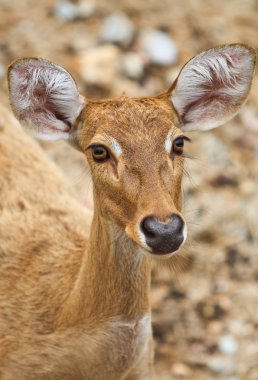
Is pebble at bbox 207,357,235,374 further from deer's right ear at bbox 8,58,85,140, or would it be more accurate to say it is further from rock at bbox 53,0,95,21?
rock at bbox 53,0,95,21

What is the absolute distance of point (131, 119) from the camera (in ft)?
15.3

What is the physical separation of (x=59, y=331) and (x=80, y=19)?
162 inches

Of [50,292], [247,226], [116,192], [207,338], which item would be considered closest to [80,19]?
[247,226]

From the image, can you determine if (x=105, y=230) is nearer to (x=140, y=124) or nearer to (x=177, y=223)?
(x=140, y=124)

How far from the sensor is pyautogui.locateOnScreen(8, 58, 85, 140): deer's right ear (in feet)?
16.1

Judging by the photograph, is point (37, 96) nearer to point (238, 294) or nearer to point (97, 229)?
point (97, 229)

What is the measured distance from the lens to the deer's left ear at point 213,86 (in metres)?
4.96

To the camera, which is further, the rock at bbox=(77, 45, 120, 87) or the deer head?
the rock at bbox=(77, 45, 120, 87)

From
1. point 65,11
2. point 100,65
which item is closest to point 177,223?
point 100,65

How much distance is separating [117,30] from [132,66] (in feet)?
1.55

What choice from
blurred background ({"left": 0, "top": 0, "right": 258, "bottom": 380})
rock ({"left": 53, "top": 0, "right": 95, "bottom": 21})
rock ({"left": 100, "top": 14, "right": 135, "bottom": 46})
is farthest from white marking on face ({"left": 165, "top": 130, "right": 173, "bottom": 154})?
rock ({"left": 53, "top": 0, "right": 95, "bottom": 21})

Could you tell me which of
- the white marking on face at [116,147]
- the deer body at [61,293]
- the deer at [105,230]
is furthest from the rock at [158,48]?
the white marking on face at [116,147]

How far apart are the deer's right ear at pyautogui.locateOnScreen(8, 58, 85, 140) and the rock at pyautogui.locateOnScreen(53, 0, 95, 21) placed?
3.71 m

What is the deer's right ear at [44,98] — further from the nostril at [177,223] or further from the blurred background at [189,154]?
the blurred background at [189,154]
